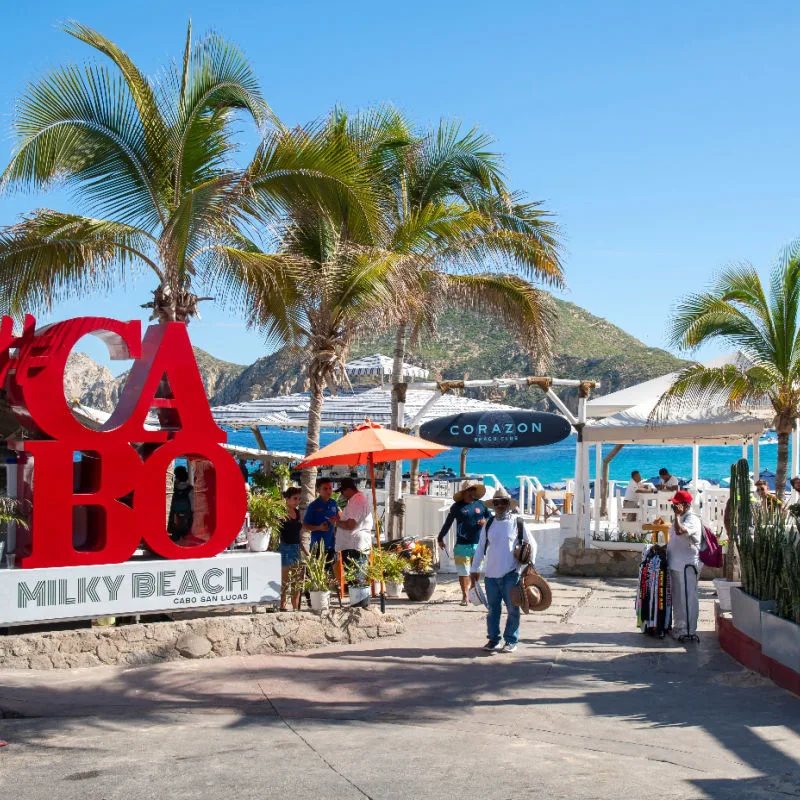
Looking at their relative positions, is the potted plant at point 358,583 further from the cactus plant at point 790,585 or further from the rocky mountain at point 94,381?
the rocky mountain at point 94,381

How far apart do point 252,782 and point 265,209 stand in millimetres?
7397

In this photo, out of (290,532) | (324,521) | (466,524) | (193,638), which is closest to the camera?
(193,638)

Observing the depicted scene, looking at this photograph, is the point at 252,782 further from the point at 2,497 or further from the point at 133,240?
the point at 133,240

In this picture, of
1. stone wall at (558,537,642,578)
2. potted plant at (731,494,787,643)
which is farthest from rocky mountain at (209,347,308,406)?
potted plant at (731,494,787,643)

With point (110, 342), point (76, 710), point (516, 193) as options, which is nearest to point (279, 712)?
point (76, 710)

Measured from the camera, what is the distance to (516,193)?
1788 cm

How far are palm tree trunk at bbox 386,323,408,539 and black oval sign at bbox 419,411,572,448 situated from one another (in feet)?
3.01

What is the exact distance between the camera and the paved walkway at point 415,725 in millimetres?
6043

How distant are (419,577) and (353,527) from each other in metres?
1.65

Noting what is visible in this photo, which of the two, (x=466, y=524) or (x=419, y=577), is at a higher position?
(x=466, y=524)

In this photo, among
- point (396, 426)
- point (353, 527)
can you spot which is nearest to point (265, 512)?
point (353, 527)

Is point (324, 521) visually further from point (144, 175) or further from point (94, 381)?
point (94, 381)

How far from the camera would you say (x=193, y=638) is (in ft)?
33.1

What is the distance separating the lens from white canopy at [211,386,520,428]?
72.0 feet
